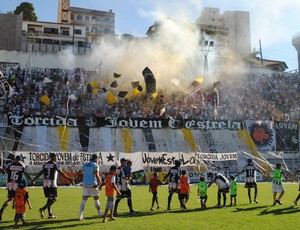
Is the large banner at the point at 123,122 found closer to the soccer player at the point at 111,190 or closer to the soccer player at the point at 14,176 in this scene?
the soccer player at the point at 14,176

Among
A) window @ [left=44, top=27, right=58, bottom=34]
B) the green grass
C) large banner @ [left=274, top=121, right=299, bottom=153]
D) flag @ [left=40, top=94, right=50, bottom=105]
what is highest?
window @ [left=44, top=27, right=58, bottom=34]

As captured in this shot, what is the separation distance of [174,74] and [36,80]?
16.8 m

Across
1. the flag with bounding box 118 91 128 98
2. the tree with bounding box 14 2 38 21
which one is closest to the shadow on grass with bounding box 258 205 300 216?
the flag with bounding box 118 91 128 98

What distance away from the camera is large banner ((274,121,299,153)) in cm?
3722

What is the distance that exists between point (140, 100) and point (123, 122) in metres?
7.19

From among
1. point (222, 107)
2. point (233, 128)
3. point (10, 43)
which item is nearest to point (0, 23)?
point (10, 43)

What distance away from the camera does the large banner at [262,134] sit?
119ft

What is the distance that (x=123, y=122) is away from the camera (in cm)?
3272

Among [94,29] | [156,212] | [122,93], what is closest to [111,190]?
[156,212]

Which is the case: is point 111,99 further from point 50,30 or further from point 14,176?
point 50,30

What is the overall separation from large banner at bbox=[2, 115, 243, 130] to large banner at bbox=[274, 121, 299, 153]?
13.7ft

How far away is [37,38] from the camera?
61094mm

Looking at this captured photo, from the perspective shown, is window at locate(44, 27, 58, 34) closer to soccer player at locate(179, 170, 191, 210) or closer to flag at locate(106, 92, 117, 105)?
flag at locate(106, 92, 117, 105)

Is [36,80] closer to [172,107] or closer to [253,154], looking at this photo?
[172,107]
